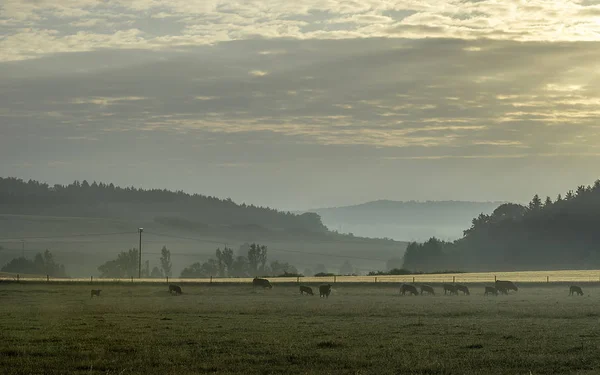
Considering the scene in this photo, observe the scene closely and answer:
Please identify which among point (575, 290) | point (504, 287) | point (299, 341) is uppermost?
point (504, 287)

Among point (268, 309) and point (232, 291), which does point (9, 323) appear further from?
point (232, 291)

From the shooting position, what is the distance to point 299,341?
26922mm

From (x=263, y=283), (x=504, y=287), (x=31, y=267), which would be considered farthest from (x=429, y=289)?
(x=31, y=267)

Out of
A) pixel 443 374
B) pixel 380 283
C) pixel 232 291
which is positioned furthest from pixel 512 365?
pixel 380 283

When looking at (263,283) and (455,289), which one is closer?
(455,289)

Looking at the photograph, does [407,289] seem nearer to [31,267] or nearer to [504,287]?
[504,287]

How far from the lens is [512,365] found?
21.9 meters

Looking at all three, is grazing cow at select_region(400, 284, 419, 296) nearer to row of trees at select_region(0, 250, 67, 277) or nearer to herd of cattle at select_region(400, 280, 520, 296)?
herd of cattle at select_region(400, 280, 520, 296)

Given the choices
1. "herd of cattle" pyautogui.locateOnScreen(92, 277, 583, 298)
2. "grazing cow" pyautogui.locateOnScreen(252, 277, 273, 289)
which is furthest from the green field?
"grazing cow" pyautogui.locateOnScreen(252, 277, 273, 289)

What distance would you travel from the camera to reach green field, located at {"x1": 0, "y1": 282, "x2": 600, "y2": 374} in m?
21.3

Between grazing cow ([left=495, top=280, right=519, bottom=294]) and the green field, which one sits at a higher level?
grazing cow ([left=495, top=280, right=519, bottom=294])

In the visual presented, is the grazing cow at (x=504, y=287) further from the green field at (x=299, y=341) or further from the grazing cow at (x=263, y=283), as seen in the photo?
the green field at (x=299, y=341)

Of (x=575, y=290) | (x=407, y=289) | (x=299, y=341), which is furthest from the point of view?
(x=407, y=289)

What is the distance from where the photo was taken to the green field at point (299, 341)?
21.3 metres
